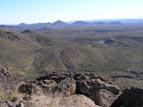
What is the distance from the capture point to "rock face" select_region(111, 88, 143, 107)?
14.3m

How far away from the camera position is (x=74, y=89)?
17.8 metres

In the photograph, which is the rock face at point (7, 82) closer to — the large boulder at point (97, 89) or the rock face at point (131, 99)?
the large boulder at point (97, 89)

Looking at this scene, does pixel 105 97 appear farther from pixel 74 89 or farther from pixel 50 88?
pixel 50 88

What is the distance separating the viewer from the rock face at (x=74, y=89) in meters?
17.0

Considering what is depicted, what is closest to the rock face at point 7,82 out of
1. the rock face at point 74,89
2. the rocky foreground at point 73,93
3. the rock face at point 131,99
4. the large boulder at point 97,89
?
the rocky foreground at point 73,93

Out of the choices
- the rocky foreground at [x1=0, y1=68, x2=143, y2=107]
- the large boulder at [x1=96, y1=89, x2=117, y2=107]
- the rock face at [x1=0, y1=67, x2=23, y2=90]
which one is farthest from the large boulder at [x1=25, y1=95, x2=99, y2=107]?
the rock face at [x1=0, y1=67, x2=23, y2=90]

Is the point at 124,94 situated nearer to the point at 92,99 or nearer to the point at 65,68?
the point at 92,99

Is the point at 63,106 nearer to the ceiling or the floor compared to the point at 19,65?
nearer to the ceiling

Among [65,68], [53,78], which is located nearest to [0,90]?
[53,78]

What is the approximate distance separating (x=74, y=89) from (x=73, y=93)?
0.24 m

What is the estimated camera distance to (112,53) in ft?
518

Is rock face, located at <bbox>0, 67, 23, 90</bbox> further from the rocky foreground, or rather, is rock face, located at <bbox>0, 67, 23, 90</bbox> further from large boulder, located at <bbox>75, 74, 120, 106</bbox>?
large boulder, located at <bbox>75, 74, 120, 106</bbox>

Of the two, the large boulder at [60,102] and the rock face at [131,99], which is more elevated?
the rock face at [131,99]

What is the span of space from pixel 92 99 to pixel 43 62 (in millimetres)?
109093
